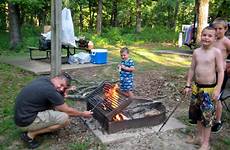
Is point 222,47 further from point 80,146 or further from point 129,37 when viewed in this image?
point 129,37

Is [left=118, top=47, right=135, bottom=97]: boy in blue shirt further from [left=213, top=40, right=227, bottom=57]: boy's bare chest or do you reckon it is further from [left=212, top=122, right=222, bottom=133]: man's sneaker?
[left=213, top=40, right=227, bottom=57]: boy's bare chest

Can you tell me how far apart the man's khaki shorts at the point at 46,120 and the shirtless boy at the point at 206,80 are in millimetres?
1681

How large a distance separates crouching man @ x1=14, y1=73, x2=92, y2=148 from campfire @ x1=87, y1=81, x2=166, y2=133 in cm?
49

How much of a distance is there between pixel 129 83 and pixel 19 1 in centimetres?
680

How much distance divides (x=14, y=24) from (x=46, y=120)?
9601 mm

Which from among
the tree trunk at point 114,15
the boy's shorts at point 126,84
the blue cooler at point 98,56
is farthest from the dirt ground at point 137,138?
the tree trunk at point 114,15

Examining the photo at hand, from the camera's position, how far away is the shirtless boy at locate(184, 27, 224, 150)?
3.75m

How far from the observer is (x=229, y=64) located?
4648 millimetres

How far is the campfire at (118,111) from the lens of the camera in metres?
4.38

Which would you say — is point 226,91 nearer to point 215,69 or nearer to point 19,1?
point 215,69

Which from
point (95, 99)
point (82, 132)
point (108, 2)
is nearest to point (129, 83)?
point (95, 99)

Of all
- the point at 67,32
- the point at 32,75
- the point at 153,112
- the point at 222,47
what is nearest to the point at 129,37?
the point at 67,32

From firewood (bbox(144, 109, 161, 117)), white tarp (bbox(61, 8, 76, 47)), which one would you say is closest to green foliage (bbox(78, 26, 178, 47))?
white tarp (bbox(61, 8, 76, 47))

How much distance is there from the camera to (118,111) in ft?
14.3
